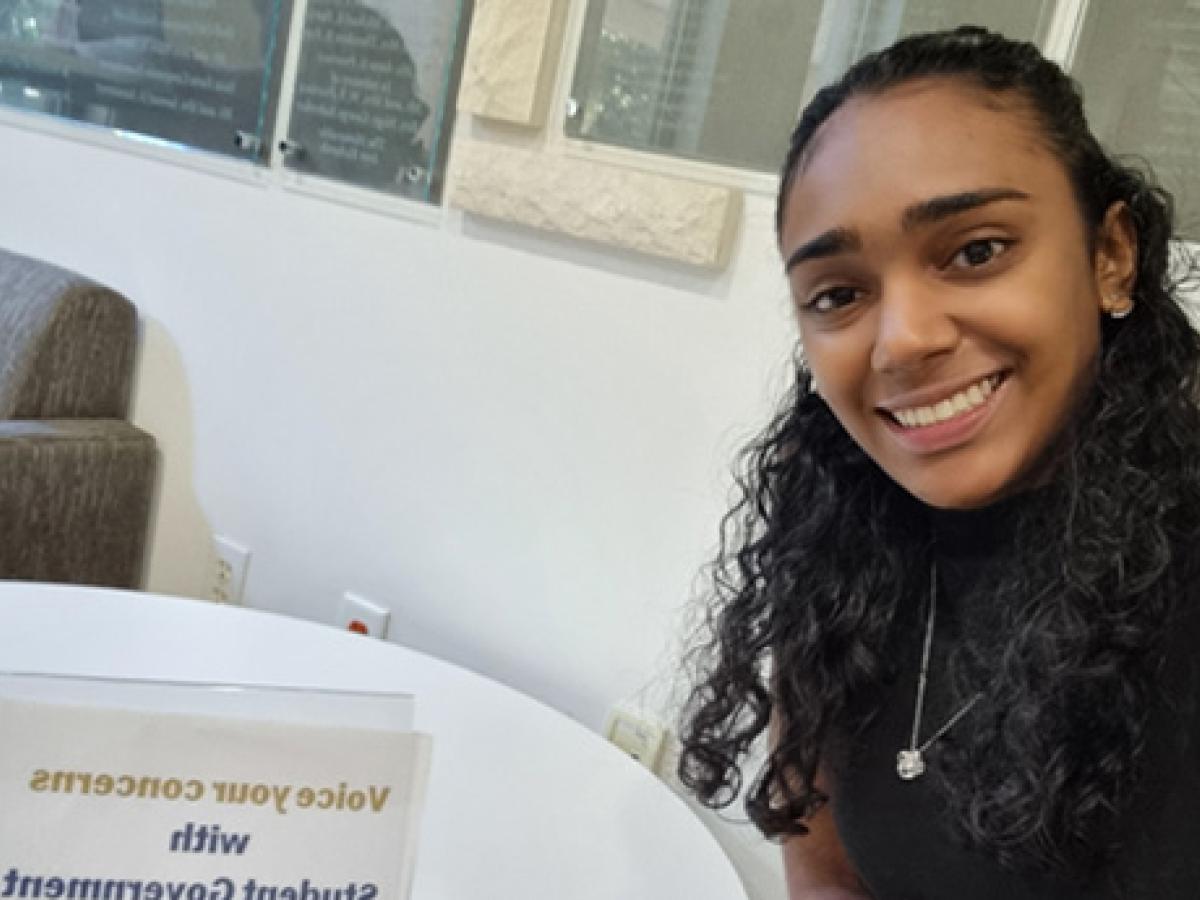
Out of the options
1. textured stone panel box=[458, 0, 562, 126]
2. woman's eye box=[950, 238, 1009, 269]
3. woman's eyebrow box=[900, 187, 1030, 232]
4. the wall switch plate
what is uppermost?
textured stone panel box=[458, 0, 562, 126]

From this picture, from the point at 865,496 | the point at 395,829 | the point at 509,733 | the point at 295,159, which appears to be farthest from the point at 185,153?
the point at 395,829

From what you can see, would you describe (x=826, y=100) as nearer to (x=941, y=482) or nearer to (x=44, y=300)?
(x=941, y=482)

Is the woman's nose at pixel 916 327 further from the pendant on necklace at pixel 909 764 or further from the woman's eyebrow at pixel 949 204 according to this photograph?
the pendant on necklace at pixel 909 764

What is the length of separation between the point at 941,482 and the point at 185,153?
5.08 ft

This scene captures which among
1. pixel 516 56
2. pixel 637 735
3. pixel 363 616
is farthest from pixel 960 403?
pixel 363 616

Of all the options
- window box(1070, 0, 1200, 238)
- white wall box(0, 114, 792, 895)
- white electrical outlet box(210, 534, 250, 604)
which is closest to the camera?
window box(1070, 0, 1200, 238)

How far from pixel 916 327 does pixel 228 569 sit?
1.49m

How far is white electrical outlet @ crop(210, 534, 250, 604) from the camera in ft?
6.23

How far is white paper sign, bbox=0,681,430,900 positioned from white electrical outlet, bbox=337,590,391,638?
1.23 meters

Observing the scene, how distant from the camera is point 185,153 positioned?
1900mm

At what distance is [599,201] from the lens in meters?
1.40

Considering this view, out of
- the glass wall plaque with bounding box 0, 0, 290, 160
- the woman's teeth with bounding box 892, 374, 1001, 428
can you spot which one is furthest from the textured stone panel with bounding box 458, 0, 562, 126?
the woman's teeth with bounding box 892, 374, 1001, 428

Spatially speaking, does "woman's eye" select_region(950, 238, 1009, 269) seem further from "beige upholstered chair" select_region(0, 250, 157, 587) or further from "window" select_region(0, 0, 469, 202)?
"beige upholstered chair" select_region(0, 250, 157, 587)

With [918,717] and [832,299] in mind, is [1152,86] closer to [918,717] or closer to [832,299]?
[832,299]
